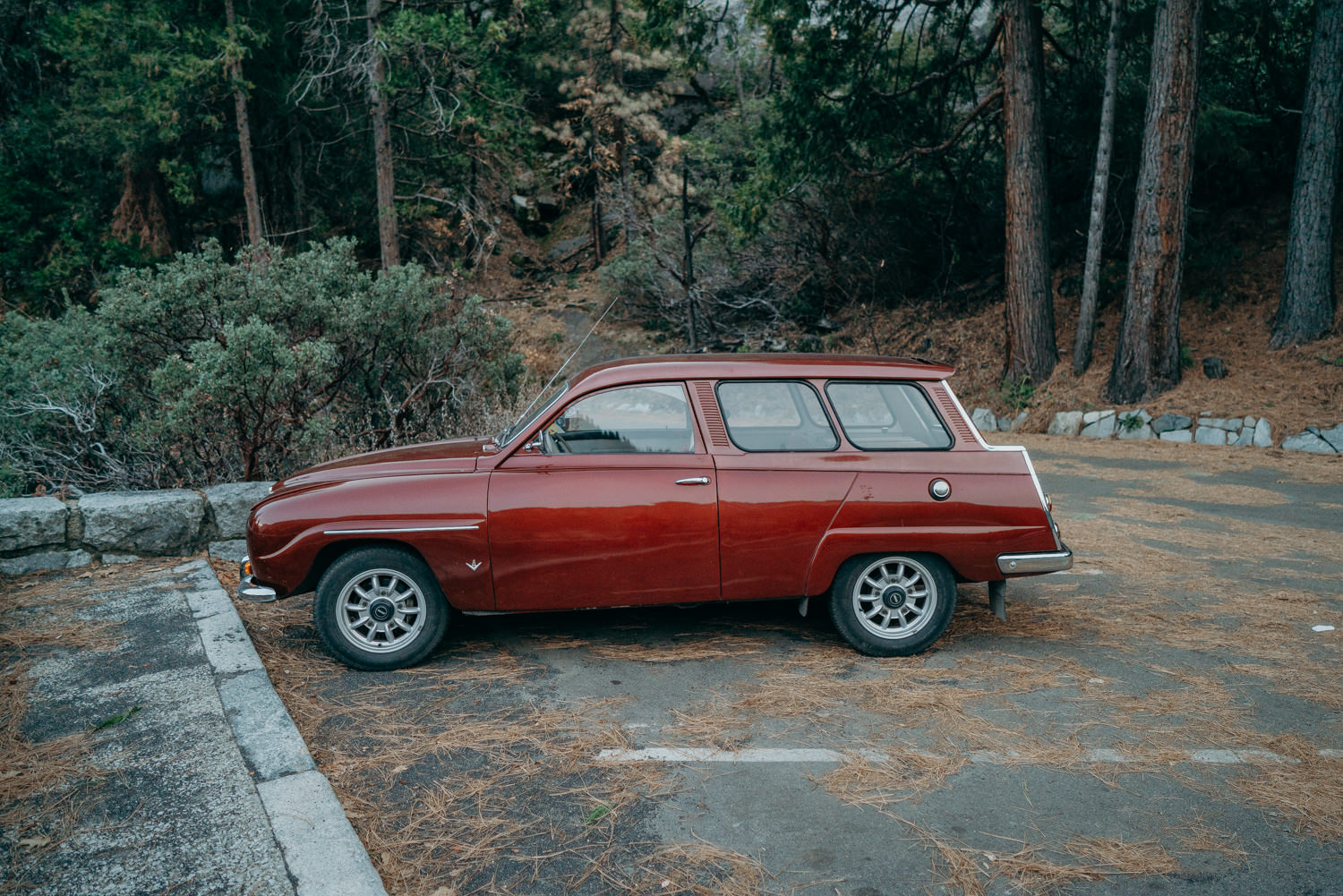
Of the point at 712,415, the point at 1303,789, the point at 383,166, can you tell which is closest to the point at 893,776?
the point at 1303,789

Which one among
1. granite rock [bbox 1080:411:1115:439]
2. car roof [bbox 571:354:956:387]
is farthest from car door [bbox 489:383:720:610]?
granite rock [bbox 1080:411:1115:439]

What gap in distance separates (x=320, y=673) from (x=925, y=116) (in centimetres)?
1716

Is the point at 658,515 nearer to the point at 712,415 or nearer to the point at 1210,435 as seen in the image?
the point at 712,415

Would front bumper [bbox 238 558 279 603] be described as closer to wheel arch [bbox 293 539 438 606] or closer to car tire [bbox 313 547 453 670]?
wheel arch [bbox 293 539 438 606]

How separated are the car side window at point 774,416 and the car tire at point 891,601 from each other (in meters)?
0.72

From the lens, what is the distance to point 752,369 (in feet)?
15.9

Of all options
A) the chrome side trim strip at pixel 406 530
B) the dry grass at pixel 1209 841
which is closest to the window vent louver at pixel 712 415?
the chrome side trim strip at pixel 406 530

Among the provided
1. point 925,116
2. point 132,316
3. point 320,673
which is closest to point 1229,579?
point 320,673

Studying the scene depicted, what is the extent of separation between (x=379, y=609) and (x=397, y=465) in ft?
2.58

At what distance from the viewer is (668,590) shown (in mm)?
4664

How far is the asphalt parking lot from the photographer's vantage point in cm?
294

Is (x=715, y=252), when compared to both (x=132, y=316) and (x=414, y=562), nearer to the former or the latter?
(x=132, y=316)

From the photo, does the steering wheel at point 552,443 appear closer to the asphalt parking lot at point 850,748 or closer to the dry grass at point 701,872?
the asphalt parking lot at point 850,748

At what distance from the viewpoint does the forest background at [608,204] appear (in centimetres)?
829
